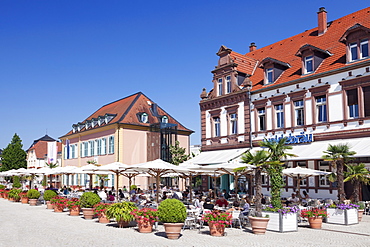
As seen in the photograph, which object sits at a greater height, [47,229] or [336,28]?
[336,28]

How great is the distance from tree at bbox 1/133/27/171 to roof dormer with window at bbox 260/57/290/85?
→ 6341 cm

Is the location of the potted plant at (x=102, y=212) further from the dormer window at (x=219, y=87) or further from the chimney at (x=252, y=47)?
the chimney at (x=252, y=47)

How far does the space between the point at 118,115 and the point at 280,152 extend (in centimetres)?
3172

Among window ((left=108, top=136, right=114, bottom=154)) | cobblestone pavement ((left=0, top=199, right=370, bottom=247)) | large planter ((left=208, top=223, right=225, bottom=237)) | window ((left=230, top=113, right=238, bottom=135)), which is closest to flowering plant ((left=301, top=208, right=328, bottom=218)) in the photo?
cobblestone pavement ((left=0, top=199, right=370, bottom=247))

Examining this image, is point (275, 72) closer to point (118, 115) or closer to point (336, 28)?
point (336, 28)

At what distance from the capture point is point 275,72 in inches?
1033

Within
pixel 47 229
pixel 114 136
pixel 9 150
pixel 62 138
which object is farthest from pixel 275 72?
pixel 9 150

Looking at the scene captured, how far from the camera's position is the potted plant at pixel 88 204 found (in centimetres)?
1708

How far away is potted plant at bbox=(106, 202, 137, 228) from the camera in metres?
14.4

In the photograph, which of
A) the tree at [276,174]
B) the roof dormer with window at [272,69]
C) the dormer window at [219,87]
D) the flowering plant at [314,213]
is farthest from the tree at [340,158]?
the dormer window at [219,87]

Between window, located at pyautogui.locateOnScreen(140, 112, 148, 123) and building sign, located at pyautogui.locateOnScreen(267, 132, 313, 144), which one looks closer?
building sign, located at pyautogui.locateOnScreen(267, 132, 313, 144)

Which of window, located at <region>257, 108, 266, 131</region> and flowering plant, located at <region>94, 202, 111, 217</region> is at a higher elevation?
window, located at <region>257, 108, 266, 131</region>

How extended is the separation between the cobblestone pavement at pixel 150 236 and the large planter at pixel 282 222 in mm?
280

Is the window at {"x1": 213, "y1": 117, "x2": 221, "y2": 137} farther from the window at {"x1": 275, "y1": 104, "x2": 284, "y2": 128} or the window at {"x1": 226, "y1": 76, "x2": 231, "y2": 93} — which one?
the window at {"x1": 275, "y1": 104, "x2": 284, "y2": 128}
